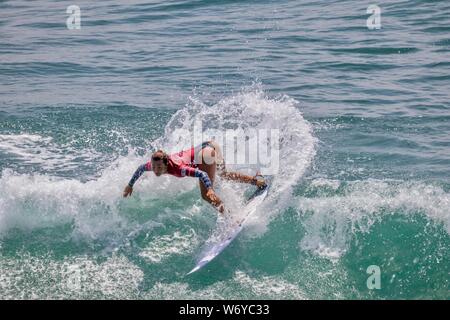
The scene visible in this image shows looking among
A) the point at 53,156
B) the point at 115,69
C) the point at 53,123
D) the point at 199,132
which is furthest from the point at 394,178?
the point at 115,69

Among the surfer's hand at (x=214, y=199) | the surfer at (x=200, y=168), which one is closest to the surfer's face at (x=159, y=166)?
the surfer at (x=200, y=168)

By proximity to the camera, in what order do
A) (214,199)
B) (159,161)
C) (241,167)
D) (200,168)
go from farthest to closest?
(241,167) → (200,168) → (214,199) → (159,161)

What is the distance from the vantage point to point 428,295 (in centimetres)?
826

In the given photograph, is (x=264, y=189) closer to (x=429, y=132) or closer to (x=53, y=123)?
(x=429, y=132)

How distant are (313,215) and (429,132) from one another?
417 cm

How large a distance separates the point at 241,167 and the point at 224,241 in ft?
9.17

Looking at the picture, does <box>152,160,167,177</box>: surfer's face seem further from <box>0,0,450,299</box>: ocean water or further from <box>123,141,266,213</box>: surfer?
<box>0,0,450,299</box>: ocean water

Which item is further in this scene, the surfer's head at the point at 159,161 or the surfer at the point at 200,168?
the surfer at the point at 200,168

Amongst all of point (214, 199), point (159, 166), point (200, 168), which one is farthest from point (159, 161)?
point (200, 168)

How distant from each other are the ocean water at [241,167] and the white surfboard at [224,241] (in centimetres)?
12

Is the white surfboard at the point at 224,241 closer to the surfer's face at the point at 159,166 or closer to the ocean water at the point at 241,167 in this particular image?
the ocean water at the point at 241,167

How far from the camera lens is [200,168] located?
32.8 feet

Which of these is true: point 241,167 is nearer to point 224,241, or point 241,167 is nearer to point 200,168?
point 200,168

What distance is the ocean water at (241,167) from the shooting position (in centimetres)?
876
